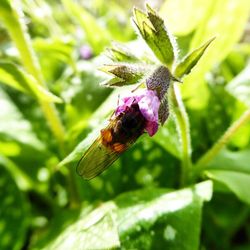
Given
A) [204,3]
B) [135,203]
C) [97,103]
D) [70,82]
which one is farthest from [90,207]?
[204,3]

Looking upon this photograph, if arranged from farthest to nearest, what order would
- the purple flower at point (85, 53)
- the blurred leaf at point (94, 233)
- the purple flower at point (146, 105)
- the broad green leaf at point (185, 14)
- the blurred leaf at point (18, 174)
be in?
1. the purple flower at point (85, 53)
2. the blurred leaf at point (18, 174)
3. the broad green leaf at point (185, 14)
4. the blurred leaf at point (94, 233)
5. the purple flower at point (146, 105)

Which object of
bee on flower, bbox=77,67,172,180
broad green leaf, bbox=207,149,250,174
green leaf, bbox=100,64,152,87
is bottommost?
broad green leaf, bbox=207,149,250,174

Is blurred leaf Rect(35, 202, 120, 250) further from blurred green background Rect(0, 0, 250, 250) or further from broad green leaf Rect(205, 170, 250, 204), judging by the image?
broad green leaf Rect(205, 170, 250, 204)

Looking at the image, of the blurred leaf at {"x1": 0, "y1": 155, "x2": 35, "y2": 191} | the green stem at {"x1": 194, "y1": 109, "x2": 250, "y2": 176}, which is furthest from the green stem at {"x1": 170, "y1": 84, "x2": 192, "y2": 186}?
the blurred leaf at {"x1": 0, "y1": 155, "x2": 35, "y2": 191}

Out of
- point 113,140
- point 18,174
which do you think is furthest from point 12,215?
point 113,140

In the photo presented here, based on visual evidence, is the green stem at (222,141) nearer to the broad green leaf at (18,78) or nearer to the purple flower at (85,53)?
the broad green leaf at (18,78)

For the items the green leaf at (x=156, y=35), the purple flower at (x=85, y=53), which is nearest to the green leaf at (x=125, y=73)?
the green leaf at (x=156, y=35)
